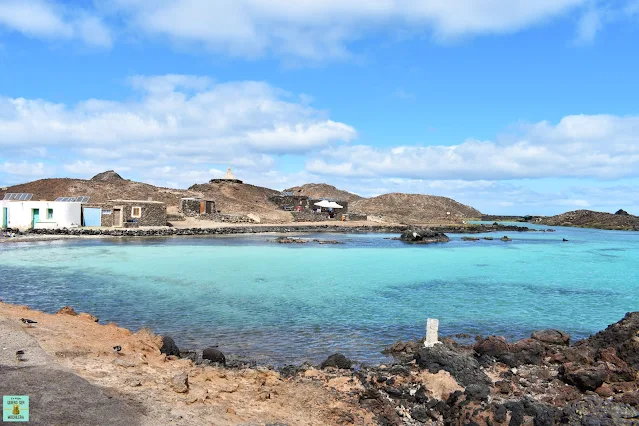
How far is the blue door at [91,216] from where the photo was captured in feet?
161

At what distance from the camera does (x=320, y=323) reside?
48.4 feet

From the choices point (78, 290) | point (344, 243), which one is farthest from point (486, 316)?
point (344, 243)

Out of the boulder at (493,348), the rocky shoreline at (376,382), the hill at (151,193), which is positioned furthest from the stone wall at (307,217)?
the boulder at (493,348)

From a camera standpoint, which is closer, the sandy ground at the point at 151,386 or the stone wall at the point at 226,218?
the sandy ground at the point at 151,386

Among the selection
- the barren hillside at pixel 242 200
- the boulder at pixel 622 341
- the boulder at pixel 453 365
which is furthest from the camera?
the barren hillside at pixel 242 200

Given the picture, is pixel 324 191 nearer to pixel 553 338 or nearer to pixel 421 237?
pixel 421 237

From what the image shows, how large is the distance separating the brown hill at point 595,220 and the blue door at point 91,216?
105 metres

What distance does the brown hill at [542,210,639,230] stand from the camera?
340 ft

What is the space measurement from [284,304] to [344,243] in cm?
2902

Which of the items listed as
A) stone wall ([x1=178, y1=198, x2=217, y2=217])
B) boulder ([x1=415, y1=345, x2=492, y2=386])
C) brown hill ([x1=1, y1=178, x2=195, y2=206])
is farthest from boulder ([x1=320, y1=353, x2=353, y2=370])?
brown hill ([x1=1, y1=178, x2=195, y2=206])

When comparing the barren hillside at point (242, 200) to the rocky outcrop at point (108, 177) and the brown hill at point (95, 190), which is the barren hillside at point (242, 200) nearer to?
the brown hill at point (95, 190)

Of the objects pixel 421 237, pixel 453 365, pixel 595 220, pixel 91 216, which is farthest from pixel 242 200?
pixel 595 220

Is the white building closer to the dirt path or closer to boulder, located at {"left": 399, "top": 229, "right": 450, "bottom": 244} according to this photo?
boulder, located at {"left": 399, "top": 229, "right": 450, "bottom": 244}

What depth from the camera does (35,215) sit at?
152 ft
